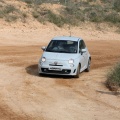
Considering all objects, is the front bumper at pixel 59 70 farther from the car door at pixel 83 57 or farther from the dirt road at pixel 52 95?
the car door at pixel 83 57

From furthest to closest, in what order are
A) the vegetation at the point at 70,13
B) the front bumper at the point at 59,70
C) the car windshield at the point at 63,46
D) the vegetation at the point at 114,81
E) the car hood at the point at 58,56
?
the vegetation at the point at 70,13
the car windshield at the point at 63,46
the car hood at the point at 58,56
the front bumper at the point at 59,70
the vegetation at the point at 114,81

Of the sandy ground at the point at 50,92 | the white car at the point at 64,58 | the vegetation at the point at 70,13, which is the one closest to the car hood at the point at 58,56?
the white car at the point at 64,58

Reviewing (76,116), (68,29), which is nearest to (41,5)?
(68,29)

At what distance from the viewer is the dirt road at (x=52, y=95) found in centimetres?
1452

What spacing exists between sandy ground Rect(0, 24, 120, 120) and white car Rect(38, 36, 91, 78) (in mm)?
347

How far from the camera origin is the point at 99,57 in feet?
98.7

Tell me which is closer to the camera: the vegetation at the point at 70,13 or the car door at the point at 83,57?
the car door at the point at 83,57

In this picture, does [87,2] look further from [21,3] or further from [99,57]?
[99,57]

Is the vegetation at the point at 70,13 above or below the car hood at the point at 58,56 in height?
below

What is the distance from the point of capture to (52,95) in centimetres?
1725

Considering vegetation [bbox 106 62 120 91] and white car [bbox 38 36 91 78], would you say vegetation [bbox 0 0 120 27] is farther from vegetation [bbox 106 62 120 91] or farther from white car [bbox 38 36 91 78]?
vegetation [bbox 106 62 120 91]

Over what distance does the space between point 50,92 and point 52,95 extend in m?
0.56

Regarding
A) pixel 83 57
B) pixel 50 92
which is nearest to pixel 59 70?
pixel 83 57

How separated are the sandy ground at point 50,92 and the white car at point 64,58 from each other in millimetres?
347
